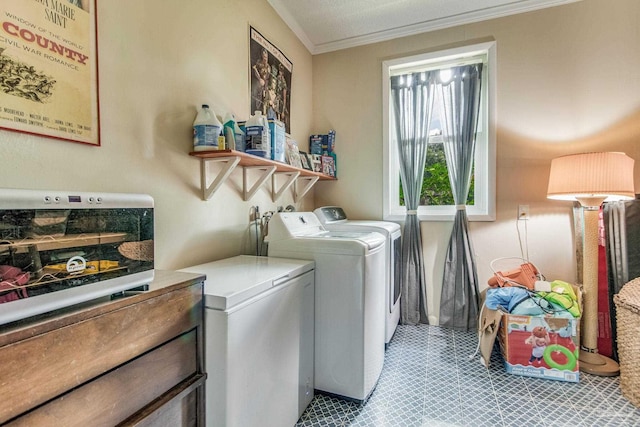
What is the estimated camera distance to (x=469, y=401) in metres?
1.70

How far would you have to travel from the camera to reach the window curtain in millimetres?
2719

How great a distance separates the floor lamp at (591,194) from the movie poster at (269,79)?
2.08 metres

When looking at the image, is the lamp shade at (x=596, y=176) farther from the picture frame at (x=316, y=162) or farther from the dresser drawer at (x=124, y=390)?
the dresser drawer at (x=124, y=390)

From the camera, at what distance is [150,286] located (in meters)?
0.93

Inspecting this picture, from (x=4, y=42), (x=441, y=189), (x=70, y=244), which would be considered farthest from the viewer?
(x=441, y=189)

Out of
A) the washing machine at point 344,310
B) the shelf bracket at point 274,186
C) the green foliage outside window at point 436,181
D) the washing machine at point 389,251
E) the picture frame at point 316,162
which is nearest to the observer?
the washing machine at point 344,310

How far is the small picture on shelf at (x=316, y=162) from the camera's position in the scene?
271 centimetres

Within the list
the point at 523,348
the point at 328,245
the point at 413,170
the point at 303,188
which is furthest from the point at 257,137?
the point at 523,348

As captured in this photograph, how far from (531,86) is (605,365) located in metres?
2.11

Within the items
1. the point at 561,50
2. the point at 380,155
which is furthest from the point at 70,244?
the point at 561,50

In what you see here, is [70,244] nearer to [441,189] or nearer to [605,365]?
[441,189]

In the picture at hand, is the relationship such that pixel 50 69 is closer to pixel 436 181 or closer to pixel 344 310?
pixel 344 310

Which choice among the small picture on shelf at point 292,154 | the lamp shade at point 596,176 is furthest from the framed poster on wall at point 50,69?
the lamp shade at point 596,176

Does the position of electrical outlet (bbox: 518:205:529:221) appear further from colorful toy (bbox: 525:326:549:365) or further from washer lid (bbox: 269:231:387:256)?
washer lid (bbox: 269:231:387:256)
